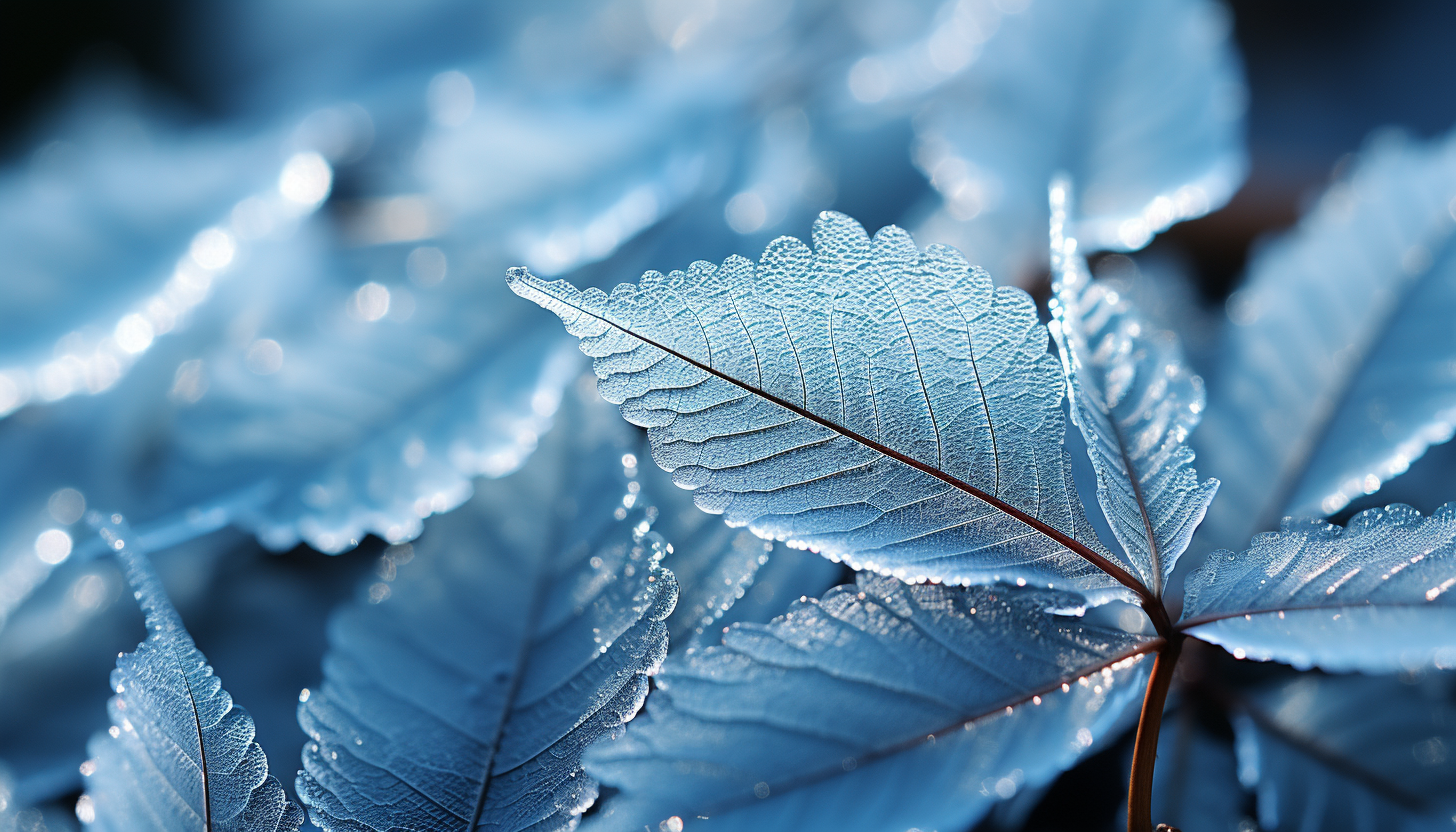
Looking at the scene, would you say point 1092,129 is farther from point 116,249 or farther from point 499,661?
point 116,249

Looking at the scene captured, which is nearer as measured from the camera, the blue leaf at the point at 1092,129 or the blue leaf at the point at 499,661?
the blue leaf at the point at 499,661

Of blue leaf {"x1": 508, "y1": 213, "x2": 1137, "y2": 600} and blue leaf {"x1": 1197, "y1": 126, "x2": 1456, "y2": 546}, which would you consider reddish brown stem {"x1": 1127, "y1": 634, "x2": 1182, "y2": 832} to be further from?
blue leaf {"x1": 1197, "y1": 126, "x2": 1456, "y2": 546}

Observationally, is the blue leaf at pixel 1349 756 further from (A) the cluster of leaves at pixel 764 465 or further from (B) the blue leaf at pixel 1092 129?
(B) the blue leaf at pixel 1092 129

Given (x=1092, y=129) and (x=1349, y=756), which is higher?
(x=1092, y=129)

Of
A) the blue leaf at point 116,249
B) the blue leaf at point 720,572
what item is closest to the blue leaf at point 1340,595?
the blue leaf at point 720,572

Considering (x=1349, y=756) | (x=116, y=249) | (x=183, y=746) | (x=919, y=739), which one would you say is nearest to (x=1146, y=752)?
(x=919, y=739)

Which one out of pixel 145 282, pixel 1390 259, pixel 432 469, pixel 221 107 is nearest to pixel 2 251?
pixel 145 282

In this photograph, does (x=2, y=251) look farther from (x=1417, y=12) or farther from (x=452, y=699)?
(x=1417, y=12)
